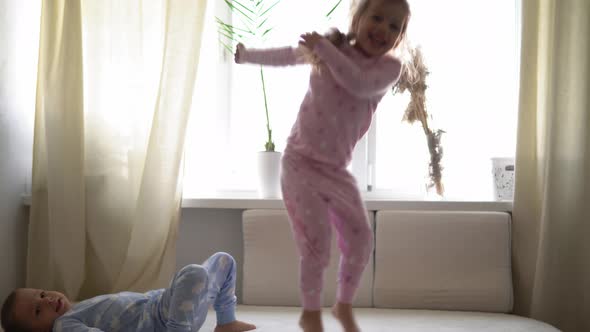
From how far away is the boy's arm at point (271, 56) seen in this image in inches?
58.7

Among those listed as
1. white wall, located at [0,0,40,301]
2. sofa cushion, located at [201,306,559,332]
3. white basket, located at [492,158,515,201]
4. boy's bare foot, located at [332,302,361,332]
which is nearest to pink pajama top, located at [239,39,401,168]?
boy's bare foot, located at [332,302,361,332]

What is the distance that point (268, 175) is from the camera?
256 cm

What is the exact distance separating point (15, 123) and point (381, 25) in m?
1.78

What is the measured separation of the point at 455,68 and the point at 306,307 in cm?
168

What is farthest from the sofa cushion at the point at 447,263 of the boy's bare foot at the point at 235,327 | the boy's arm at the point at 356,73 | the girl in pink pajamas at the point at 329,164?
the boy's arm at the point at 356,73

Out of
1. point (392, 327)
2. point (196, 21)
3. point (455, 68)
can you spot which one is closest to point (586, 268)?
point (392, 327)

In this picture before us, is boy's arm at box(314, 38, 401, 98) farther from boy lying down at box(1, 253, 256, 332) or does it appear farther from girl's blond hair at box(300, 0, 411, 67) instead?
boy lying down at box(1, 253, 256, 332)

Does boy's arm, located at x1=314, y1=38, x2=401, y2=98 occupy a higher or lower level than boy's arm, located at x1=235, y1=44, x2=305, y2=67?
lower

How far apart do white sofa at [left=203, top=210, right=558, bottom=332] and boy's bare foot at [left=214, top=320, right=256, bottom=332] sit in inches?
10.4

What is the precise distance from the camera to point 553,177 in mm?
2305

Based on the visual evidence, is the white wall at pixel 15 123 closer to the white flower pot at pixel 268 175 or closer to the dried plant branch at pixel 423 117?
the white flower pot at pixel 268 175

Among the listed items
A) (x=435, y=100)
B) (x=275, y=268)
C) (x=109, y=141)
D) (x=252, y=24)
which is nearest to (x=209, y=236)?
(x=275, y=268)

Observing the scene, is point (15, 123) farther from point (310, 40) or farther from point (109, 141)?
point (310, 40)

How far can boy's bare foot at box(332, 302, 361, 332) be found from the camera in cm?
143
